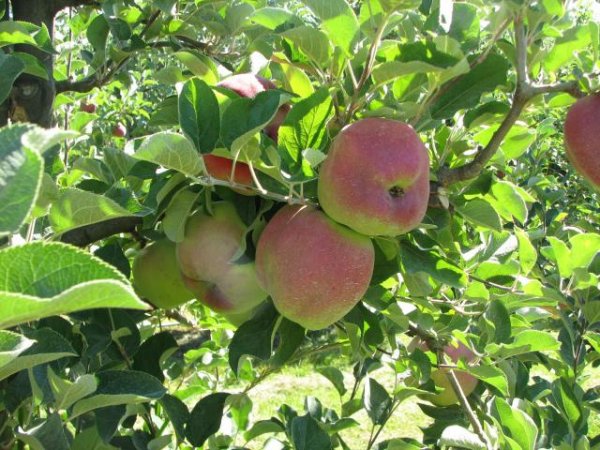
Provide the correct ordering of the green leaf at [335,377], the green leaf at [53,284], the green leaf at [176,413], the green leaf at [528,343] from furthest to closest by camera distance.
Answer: the green leaf at [335,377]
the green leaf at [176,413]
the green leaf at [528,343]
the green leaf at [53,284]

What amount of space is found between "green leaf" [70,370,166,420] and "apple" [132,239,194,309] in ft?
0.85

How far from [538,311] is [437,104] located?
62cm

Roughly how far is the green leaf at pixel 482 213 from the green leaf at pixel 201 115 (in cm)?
42

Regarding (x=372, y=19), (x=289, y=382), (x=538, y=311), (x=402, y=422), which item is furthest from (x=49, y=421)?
(x=289, y=382)

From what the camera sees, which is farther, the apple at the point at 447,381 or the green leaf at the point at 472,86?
the apple at the point at 447,381

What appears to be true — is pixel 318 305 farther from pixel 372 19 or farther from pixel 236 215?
pixel 372 19

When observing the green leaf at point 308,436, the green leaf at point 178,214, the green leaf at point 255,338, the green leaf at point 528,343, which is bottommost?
the green leaf at point 308,436

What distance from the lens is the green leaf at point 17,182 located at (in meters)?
0.37

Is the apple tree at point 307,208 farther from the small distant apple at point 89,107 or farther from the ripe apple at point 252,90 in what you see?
the small distant apple at point 89,107

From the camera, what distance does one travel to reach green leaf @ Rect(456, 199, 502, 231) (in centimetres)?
100

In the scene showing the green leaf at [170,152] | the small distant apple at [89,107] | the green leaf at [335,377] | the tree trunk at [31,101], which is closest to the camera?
the green leaf at [170,152]

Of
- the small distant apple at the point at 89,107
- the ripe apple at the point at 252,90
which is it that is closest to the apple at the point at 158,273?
the ripe apple at the point at 252,90

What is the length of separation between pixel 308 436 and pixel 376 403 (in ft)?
1.04

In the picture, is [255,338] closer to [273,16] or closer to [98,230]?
[98,230]
